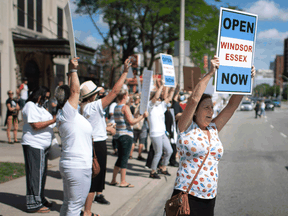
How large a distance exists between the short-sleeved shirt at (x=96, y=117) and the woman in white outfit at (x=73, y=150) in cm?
96

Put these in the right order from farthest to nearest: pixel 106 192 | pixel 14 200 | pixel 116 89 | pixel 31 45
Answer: pixel 31 45
pixel 106 192
pixel 14 200
pixel 116 89

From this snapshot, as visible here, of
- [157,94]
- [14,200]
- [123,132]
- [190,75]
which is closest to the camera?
[14,200]

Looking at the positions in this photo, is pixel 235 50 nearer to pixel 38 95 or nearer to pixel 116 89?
pixel 116 89

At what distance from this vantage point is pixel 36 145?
462cm

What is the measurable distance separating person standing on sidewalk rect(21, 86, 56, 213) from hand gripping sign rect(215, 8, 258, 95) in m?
2.52

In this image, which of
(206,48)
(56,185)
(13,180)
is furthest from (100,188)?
(206,48)

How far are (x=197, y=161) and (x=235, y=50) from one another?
127 cm

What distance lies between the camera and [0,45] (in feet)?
54.2

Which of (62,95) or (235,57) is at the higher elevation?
(235,57)

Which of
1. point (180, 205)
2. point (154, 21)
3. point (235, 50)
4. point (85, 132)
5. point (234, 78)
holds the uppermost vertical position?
point (154, 21)

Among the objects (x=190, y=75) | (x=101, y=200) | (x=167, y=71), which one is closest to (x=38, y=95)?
(x=101, y=200)

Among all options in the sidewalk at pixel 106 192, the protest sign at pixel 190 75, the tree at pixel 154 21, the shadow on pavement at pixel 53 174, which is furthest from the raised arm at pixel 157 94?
the tree at pixel 154 21

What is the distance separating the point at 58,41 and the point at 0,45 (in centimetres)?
292

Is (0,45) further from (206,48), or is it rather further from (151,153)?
(206,48)
